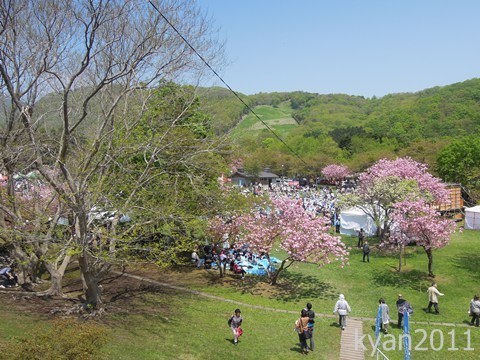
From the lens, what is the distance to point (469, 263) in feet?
63.9

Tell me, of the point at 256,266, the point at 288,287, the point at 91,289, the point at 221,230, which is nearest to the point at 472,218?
the point at 256,266

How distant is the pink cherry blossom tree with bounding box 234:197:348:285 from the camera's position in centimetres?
1586

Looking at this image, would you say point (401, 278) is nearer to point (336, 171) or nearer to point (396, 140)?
point (336, 171)

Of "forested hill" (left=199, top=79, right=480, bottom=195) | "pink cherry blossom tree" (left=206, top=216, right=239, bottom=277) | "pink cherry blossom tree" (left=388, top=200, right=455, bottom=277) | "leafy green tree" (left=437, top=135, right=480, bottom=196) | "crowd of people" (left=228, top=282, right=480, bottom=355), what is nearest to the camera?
"crowd of people" (left=228, top=282, right=480, bottom=355)

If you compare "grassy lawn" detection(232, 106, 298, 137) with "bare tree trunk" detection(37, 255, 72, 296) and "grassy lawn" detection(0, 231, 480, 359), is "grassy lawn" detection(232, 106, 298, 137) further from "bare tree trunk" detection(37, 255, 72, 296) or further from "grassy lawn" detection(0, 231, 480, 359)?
"bare tree trunk" detection(37, 255, 72, 296)

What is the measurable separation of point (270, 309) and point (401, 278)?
708 cm

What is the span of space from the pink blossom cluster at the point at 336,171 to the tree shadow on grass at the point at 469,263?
139 feet

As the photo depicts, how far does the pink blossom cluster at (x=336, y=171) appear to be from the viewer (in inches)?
2486

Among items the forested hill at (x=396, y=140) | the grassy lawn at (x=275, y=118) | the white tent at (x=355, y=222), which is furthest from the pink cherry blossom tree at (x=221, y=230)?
the grassy lawn at (x=275, y=118)

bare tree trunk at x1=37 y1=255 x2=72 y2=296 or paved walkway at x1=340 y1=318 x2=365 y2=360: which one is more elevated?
bare tree trunk at x1=37 y1=255 x2=72 y2=296

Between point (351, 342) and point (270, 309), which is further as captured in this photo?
point (270, 309)

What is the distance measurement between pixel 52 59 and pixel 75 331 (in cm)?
859

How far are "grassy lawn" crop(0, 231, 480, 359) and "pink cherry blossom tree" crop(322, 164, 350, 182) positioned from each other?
42.1 metres

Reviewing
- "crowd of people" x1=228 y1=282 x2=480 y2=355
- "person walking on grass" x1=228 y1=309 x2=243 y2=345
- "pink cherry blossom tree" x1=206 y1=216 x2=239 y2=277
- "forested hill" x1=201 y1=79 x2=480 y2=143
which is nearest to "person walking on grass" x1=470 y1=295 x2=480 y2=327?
"crowd of people" x1=228 y1=282 x2=480 y2=355
